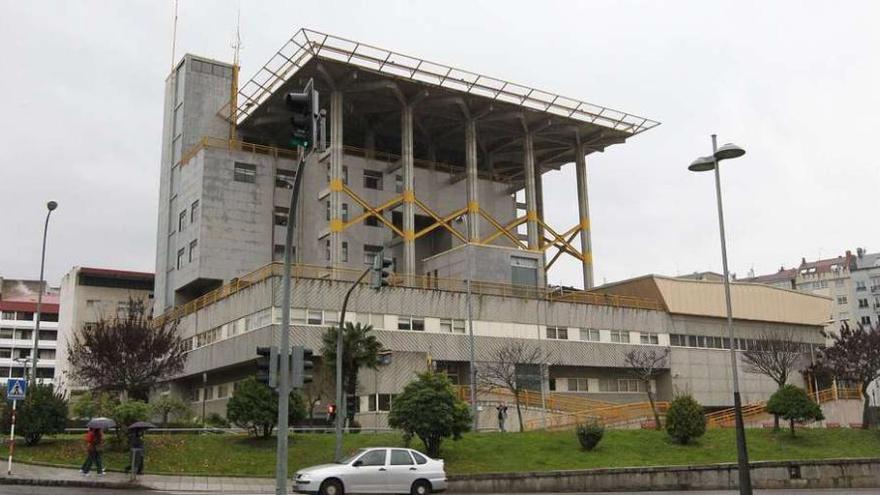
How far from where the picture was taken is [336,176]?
56000mm

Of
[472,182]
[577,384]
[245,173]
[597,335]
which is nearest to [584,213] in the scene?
[472,182]

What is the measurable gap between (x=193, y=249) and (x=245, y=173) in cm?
631

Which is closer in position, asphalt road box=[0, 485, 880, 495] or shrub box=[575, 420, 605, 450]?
asphalt road box=[0, 485, 880, 495]

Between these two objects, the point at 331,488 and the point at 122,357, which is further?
the point at 122,357

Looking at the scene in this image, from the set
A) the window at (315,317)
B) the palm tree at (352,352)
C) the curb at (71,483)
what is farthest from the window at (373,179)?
the curb at (71,483)

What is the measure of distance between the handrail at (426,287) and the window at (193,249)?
141 inches

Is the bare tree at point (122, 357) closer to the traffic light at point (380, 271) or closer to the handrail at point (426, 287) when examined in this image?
the handrail at point (426, 287)

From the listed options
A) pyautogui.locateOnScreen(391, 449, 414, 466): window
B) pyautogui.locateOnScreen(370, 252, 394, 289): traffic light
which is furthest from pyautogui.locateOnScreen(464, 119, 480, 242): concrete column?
pyautogui.locateOnScreen(391, 449, 414, 466): window

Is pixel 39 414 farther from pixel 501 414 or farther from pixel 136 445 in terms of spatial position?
pixel 501 414

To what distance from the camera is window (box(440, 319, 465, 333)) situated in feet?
164

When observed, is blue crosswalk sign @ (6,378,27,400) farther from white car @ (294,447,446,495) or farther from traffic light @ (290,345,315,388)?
traffic light @ (290,345,315,388)

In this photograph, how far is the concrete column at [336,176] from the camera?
2167 inches

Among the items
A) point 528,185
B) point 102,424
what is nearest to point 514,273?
point 528,185

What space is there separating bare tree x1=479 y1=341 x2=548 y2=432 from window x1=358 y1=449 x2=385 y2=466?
23.2 meters
